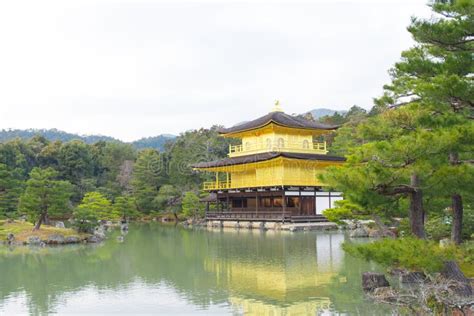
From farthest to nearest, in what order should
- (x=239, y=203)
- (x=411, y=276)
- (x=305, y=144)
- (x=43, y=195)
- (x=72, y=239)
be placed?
(x=239, y=203) → (x=305, y=144) → (x=43, y=195) → (x=72, y=239) → (x=411, y=276)

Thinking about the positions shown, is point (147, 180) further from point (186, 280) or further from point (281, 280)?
point (281, 280)

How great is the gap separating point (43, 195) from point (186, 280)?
1076 cm

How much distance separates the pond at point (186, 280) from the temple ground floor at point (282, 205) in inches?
351

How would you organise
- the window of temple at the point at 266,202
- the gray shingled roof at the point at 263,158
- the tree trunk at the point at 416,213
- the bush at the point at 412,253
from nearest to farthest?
the bush at the point at 412,253 < the tree trunk at the point at 416,213 < the gray shingled roof at the point at 263,158 < the window of temple at the point at 266,202

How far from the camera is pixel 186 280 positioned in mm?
11102

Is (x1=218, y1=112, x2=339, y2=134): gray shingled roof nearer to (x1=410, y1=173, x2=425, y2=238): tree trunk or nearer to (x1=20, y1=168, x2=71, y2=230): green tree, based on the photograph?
(x1=20, y1=168, x2=71, y2=230): green tree

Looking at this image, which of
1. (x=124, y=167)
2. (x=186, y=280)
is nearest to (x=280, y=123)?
(x=186, y=280)

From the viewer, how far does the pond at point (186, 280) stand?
8547mm

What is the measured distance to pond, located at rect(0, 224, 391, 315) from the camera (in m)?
8.55

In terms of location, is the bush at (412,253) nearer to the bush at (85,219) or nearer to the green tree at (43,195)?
the bush at (85,219)

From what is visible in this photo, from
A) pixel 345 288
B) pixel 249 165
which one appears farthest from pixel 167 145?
pixel 345 288

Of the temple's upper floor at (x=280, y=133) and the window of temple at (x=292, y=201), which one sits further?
the temple's upper floor at (x=280, y=133)

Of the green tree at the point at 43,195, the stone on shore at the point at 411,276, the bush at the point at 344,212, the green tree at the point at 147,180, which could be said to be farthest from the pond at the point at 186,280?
the green tree at the point at 147,180

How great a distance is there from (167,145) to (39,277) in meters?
35.8
